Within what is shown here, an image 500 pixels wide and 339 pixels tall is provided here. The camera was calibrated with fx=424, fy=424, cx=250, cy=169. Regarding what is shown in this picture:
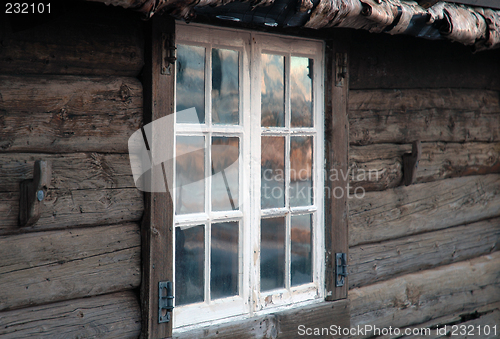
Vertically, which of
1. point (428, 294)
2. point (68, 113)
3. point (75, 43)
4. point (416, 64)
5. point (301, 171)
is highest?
point (416, 64)

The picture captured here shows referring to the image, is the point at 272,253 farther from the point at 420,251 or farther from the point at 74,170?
the point at 420,251

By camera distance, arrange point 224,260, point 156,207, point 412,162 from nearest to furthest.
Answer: point 156,207 < point 224,260 < point 412,162

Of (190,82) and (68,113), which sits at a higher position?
(190,82)

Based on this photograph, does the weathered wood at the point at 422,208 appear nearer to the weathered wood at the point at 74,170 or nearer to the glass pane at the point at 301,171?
the glass pane at the point at 301,171

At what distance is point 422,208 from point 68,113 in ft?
7.99

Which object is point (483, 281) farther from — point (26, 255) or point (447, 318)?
point (26, 255)

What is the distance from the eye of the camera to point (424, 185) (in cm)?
308

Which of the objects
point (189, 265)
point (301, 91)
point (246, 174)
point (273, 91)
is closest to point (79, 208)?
point (189, 265)

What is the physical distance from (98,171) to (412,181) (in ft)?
6.50

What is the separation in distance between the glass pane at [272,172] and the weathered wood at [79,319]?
899mm

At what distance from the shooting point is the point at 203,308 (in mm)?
2189

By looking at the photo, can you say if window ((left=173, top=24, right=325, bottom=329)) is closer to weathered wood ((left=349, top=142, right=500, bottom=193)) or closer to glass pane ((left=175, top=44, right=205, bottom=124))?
glass pane ((left=175, top=44, right=205, bottom=124))

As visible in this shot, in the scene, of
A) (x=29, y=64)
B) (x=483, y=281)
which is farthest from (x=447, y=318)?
(x=29, y=64)

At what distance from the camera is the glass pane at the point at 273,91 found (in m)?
2.40
